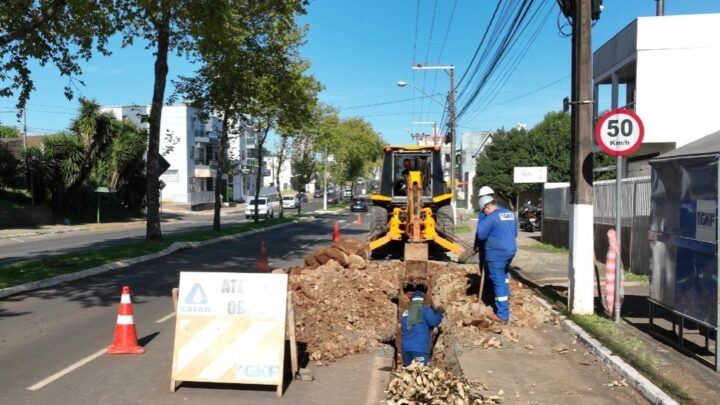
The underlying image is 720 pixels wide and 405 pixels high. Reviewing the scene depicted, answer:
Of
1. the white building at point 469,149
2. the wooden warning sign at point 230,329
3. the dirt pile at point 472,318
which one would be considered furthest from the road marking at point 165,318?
the white building at point 469,149

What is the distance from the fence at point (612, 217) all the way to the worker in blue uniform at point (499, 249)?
573 centimetres

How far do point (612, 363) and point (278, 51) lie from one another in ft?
75.7

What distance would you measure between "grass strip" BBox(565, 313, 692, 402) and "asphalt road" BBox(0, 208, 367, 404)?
343 cm

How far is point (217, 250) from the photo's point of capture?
20.8 meters

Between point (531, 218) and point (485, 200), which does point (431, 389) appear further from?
point (531, 218)

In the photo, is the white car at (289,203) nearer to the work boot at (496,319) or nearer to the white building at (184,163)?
the white building at (184,163)

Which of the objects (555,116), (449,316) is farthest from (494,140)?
(449,316)

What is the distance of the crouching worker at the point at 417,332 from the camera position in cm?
610

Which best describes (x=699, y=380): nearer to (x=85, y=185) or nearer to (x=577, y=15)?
(x=577, y=15)

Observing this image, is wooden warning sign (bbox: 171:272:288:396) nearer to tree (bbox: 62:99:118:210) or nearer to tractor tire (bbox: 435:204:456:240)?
tractor tire (bbox: 435:204:456:240)

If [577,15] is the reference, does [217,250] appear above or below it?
below

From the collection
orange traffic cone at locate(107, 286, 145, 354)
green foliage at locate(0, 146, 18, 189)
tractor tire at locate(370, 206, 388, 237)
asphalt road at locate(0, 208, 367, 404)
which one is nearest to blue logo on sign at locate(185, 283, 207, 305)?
asphalt road at locate(0, 208, 367, 404)

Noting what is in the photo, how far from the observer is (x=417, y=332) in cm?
611

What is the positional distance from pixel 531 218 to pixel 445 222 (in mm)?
17532
